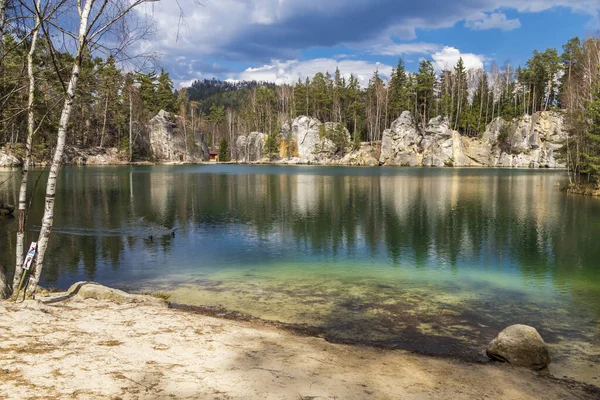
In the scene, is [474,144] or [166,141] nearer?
[474,144]

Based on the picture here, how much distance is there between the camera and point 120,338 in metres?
7.77

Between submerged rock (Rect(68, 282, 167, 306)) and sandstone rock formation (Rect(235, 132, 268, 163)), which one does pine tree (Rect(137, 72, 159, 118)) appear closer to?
sandstone rock formation (Rect(235, 132, 268, 163))

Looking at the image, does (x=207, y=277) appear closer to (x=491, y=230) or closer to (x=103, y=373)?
(x=103, y=373)

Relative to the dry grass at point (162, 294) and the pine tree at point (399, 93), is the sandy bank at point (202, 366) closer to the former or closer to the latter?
the dry grass at point (162, 294)

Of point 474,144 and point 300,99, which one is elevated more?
point 300,99

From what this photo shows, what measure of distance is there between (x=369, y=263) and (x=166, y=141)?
356 ft

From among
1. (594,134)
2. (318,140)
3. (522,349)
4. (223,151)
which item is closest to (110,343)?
(522,349)

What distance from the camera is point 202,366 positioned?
6.75 metres

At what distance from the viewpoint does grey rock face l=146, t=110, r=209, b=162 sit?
115188 millimetres

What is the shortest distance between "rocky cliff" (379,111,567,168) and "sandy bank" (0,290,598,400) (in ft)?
349

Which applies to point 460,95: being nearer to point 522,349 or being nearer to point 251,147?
point 251,147

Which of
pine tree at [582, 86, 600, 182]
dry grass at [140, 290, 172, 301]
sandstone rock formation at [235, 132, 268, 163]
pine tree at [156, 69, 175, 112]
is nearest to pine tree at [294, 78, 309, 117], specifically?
sandstone rock formation at [235, 132, 268, 163]

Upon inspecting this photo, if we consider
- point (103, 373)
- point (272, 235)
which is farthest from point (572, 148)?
point (103, 373)

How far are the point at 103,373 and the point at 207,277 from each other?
9.88 meters
